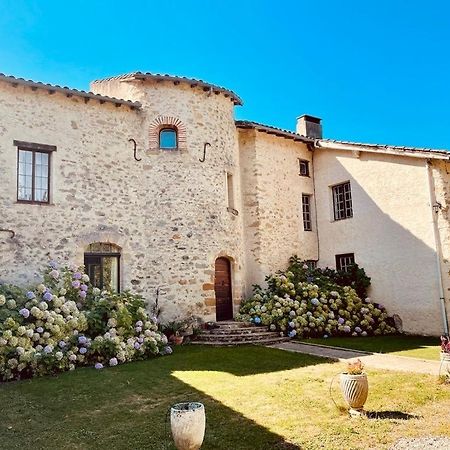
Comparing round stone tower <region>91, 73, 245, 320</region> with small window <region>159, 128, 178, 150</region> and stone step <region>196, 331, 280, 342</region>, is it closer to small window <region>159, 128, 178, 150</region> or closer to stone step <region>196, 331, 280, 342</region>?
small window <region>159, 128, 178, 150</region>

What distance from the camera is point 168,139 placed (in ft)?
45.0

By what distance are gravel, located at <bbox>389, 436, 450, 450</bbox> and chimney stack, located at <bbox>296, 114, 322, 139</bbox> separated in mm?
14400

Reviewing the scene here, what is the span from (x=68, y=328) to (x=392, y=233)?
10272 millimetres

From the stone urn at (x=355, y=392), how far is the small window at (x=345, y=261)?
10.1 metres

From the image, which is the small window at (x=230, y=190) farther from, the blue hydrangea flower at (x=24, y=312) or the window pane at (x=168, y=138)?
the blue hydrangea flower at (x=24, y=312)

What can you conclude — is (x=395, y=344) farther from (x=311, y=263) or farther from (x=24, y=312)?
(x=24, y=312)

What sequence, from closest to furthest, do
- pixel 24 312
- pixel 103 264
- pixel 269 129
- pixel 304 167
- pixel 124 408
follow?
pixel 124 408 → pixel 24 312 → pixel 103 264 → pixel 269 129 → pixel 304 167

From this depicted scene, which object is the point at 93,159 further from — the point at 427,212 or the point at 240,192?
the point at 427,212

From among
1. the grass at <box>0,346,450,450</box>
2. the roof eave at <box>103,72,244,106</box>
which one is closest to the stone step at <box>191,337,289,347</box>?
the grass at <box>0,346,450,450</box>

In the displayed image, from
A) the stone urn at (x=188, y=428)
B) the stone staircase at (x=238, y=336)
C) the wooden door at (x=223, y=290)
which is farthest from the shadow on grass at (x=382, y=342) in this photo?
the stone urn at (x=188, y=428)

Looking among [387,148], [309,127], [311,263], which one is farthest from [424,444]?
[309,127]

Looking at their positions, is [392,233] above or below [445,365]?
above

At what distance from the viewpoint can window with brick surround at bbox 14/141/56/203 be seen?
37.6 feet

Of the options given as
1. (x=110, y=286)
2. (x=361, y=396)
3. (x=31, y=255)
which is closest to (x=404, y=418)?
(x=361, y=396)
